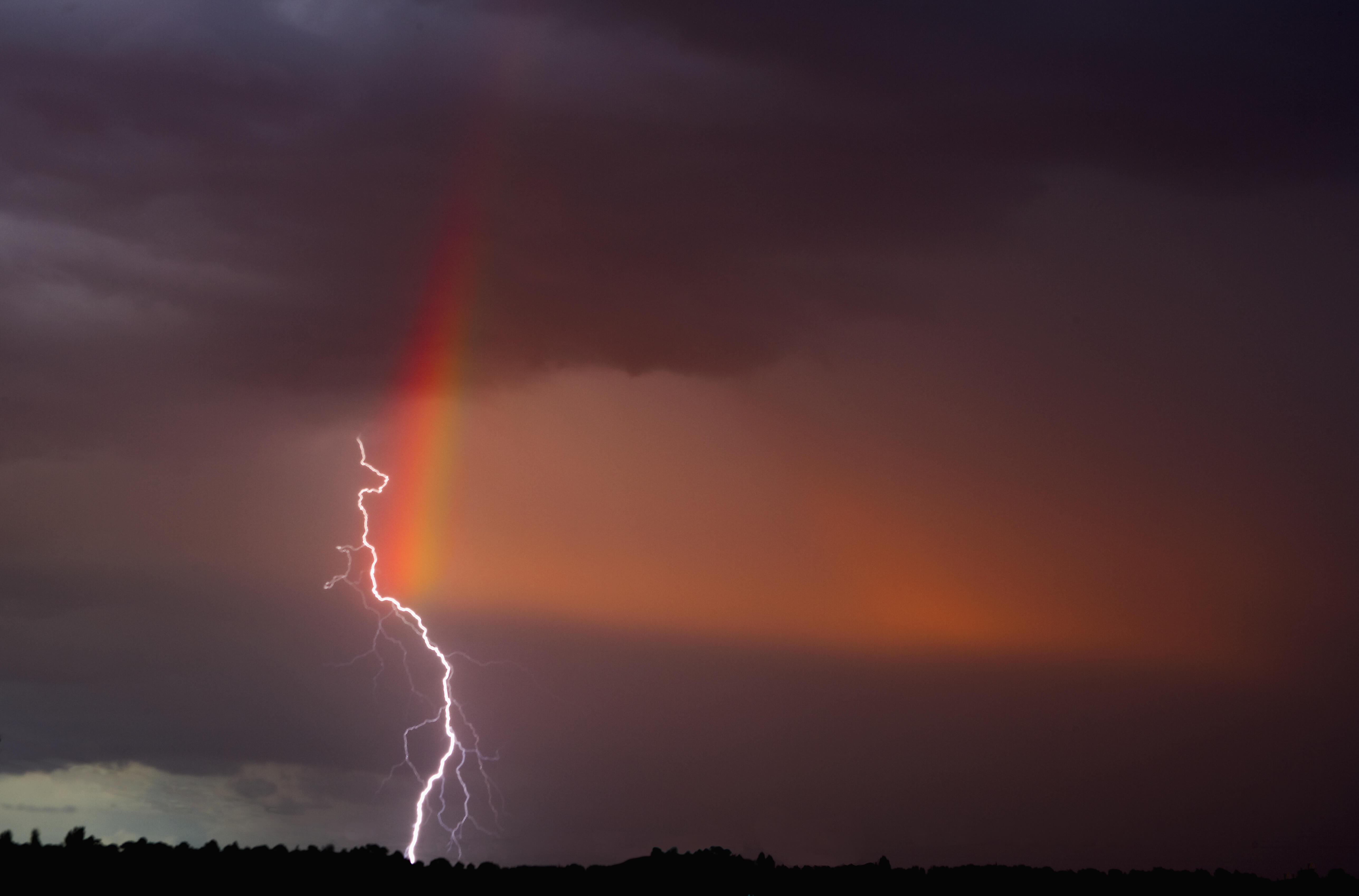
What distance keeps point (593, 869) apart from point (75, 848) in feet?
22.2

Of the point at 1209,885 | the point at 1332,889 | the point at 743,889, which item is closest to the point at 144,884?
the point at 743,889

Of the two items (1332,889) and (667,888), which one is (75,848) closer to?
(667,888)

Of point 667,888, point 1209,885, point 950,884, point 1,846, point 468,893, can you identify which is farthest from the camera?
point 1209,885

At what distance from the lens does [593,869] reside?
58.2ft

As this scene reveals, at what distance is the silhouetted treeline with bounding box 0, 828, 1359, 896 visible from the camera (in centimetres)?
1404

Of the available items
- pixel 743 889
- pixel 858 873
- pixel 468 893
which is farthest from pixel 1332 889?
pixel 468 893

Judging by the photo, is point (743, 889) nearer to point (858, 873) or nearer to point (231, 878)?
point (858, 873)

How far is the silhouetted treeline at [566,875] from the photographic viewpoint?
14039mm

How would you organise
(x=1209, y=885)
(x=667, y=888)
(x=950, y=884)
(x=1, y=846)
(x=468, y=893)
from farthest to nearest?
(x=1209, y=885) < (x=950, y=884) < (x=667, y=888) < (x=468, y=893) < (x=1, y=846)

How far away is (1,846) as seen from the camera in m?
13.7

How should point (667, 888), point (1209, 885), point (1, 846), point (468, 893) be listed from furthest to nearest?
1. point (1209, 885)
2. point (667, 888)
3. point (468, 893)
4. point (1, 846)

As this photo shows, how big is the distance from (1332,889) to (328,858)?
15.6m

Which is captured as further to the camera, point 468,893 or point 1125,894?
point 1125,894

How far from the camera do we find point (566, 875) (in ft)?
56.1
